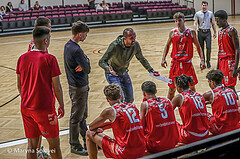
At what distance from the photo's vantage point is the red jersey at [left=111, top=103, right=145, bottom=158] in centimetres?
291

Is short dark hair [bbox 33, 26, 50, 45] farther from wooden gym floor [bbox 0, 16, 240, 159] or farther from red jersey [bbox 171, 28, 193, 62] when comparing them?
red jersey [bbox 171, 28, 193, 62]

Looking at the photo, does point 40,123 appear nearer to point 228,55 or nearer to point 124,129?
point 124,129

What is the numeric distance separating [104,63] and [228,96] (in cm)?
183

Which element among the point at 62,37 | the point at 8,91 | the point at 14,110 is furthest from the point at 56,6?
the point at 14,110

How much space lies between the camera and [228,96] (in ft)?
11.1

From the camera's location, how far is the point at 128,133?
9.57ft

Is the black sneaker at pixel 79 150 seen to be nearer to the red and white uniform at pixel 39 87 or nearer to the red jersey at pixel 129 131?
the red and white uniform at pixel 39 87

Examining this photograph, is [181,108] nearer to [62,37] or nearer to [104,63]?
[104,63]

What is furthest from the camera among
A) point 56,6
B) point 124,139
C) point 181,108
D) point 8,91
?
point 56,6

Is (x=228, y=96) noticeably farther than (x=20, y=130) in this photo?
No

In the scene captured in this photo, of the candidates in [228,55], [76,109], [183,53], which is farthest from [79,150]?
[228,55]

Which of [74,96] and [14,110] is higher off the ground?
[74,96]

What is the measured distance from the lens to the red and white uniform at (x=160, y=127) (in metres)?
3.07

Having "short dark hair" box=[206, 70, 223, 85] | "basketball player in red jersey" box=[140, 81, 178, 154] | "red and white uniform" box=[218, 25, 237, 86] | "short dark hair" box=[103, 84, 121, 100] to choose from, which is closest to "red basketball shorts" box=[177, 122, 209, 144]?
"basketball player in red jersey" box=[140, 81, 178, 154]
